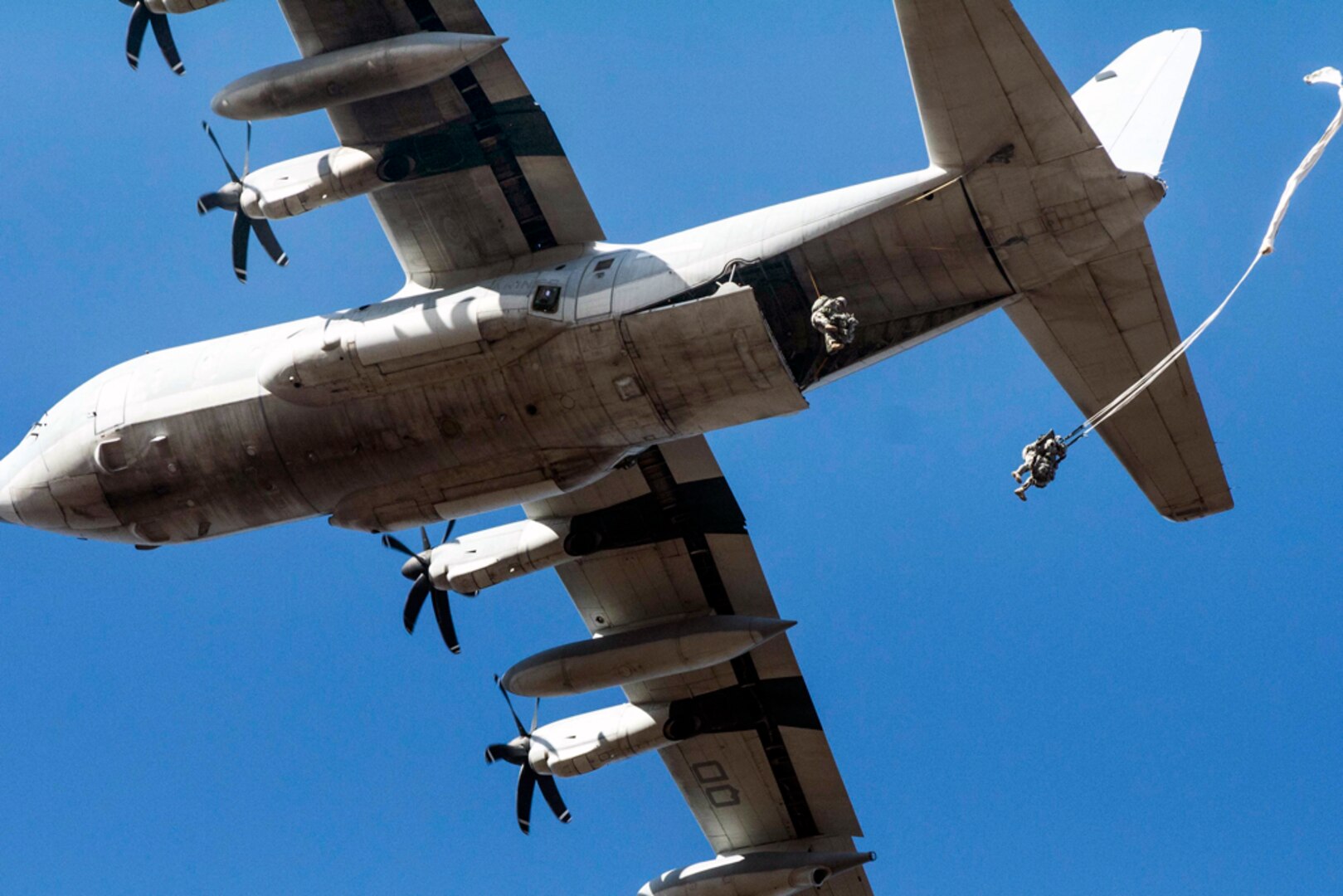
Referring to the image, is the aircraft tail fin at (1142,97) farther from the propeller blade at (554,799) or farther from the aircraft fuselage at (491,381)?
the propeller blade at (554,799)

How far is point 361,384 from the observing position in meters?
21.6

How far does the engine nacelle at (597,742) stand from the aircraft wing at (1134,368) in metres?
9.26

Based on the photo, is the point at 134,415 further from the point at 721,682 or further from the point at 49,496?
the point at 721,682

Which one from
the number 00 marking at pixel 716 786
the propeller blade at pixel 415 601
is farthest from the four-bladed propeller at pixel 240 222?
the number 00 marking at pixel 716 786

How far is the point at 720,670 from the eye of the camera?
27.2m

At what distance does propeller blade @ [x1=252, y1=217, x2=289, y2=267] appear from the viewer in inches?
909

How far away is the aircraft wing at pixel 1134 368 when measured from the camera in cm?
2105

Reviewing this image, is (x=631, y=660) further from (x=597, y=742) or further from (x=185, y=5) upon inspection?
(x=185, y=5)

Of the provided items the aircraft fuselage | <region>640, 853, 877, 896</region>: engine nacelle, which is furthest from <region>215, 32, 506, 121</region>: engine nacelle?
<region>640, 853, 877, 896</region>: engine nacelle

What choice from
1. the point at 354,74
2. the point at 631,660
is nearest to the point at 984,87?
the point at 354,74

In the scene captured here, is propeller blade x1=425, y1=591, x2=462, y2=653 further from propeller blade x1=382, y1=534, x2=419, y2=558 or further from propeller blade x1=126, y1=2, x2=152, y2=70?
propeller blade x1=126, y1=2, x2=152, y2=70

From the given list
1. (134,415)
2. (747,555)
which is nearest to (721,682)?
(747,555)

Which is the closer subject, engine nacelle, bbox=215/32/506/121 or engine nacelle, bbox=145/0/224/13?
engine nacelle, bbox=215/32/506/121

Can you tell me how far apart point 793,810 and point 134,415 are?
1306 cm
